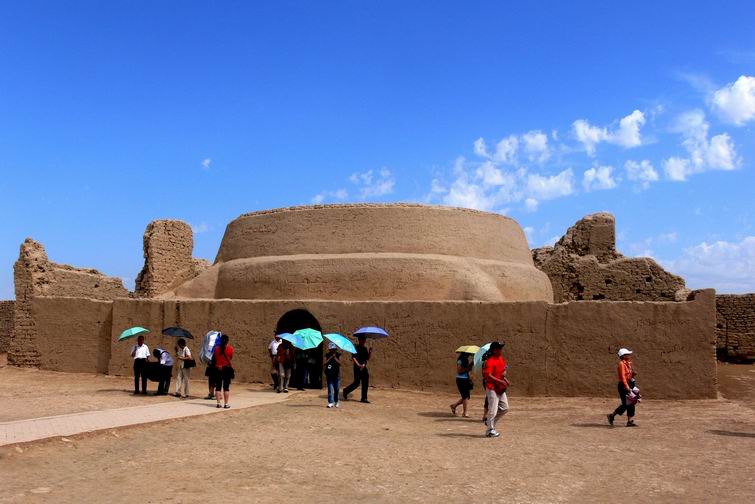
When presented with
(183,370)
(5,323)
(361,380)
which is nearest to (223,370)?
(183,370)

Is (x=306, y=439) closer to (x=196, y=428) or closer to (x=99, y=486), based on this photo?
(x=196, y=428)

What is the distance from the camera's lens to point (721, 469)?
6.98 metres

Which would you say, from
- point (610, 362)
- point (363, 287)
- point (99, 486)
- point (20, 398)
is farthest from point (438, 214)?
point (99, 486)

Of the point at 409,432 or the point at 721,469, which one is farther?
the point at 409,432

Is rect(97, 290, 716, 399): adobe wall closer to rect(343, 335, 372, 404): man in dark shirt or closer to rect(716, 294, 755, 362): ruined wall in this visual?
rect(343, 335, 372, 404): man in dark shirt

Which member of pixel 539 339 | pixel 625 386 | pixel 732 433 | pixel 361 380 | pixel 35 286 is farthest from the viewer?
pixel 35 286

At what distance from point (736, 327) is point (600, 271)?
4.28 m

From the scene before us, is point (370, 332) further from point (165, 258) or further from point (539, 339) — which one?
point (165, 258)

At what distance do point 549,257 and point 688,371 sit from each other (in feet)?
35.1

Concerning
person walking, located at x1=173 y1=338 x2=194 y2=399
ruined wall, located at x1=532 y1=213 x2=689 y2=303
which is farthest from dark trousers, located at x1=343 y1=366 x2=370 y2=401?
ruined wall, located at x1=532 y1=213 x2=689 y2=303

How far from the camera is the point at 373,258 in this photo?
14.6 m

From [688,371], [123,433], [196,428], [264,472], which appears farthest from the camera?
[688,371]

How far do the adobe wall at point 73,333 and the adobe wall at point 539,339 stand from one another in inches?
157

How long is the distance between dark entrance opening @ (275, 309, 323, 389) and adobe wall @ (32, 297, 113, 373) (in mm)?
4689
